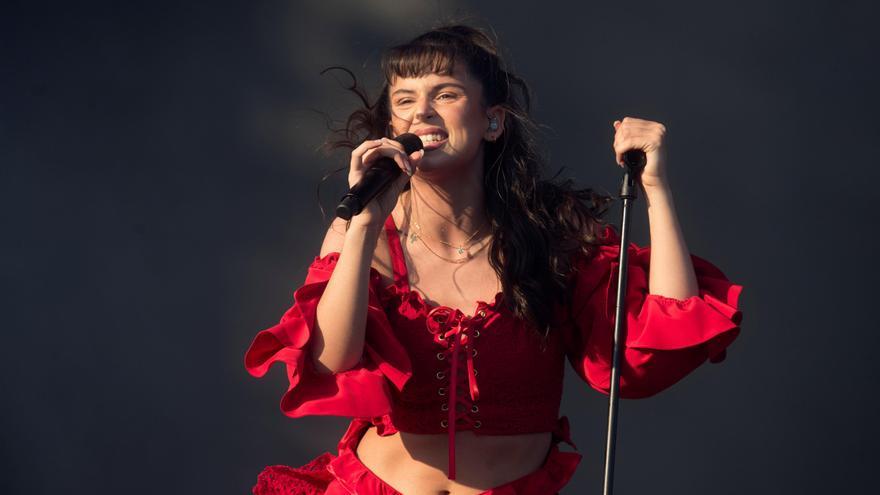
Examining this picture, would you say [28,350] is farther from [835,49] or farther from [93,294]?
[835,49]

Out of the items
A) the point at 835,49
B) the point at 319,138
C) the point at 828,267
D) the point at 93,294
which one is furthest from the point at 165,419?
the point at 835,49

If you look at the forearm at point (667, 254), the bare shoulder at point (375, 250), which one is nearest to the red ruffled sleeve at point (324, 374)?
the bare shoulder at point (375, 250)

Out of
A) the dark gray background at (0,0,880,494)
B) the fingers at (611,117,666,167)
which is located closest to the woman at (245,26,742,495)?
the fingers at (611,117,666,167)

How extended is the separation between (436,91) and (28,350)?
1.27 metres

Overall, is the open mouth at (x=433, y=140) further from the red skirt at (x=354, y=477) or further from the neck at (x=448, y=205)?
the red skirt at (x=354, y=477)

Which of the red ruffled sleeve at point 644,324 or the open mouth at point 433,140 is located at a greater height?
the open mouth at point 433,140

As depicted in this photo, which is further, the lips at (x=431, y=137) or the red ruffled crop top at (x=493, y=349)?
the lips at (x=431, y=137)

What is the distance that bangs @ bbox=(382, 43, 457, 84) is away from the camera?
211 cm

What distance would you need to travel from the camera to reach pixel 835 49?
8.97 ft

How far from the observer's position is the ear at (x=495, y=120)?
7.19 feet

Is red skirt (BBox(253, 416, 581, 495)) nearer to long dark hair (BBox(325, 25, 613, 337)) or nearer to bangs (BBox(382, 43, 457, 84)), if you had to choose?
long dark hair (BBox(325, 25, 613, 337))

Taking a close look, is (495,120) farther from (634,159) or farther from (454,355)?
(454,355)

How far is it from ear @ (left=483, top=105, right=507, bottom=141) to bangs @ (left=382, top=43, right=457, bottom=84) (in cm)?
13

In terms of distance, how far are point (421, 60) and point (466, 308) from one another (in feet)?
1.47
